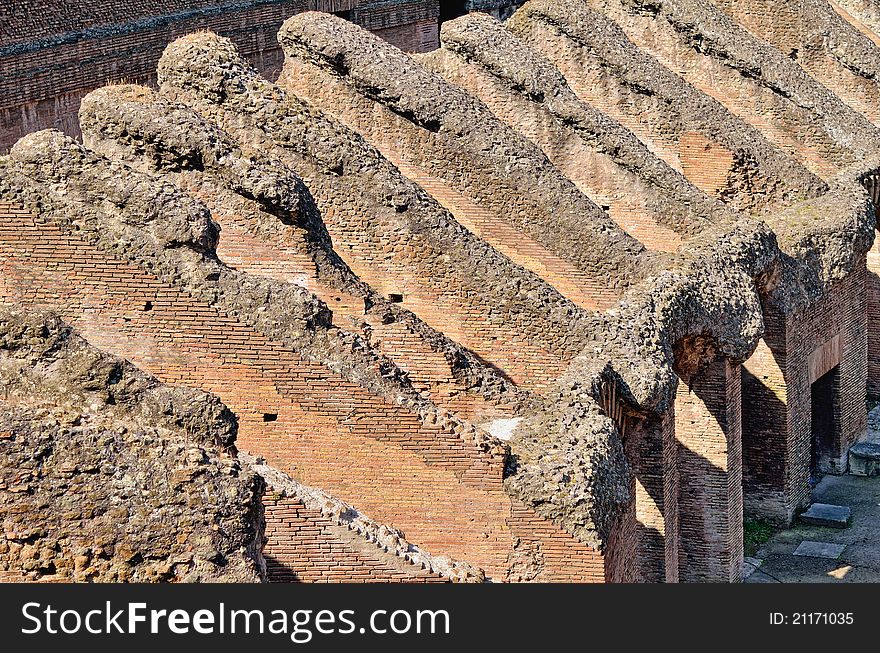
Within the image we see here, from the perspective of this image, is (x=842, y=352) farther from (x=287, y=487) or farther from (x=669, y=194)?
(x=287, y=487)

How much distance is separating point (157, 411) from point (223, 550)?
53.9 inches

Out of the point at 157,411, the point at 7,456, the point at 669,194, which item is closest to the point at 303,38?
the point at 669,194

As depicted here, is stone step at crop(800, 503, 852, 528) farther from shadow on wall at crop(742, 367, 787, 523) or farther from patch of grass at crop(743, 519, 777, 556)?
patch of grass at crop(743, 519, 777, 556)

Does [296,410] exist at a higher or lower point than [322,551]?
higher

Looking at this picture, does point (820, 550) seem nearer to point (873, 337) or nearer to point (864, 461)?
point (864, 461)

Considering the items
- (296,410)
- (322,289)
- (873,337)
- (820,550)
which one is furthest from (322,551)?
(873,337)

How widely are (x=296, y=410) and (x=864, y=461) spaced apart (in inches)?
392

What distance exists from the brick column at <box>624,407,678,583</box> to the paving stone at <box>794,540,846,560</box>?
234 cm

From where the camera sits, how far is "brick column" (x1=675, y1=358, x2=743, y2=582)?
15.9 m

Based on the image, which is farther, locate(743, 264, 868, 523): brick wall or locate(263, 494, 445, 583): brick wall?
locate(743, 264, 868, 523): brick wall

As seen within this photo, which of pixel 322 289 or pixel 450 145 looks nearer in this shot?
pixel 322 289

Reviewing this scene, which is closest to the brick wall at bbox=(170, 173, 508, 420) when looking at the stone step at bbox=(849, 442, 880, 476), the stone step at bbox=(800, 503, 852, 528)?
the stone step at bbox=(800, 503, 852, 528)

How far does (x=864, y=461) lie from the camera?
62.7ft

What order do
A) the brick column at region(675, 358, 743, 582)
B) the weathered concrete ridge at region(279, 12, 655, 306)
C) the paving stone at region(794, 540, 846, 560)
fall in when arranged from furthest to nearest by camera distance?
the paving stone at region(794, 540, 846, 560)
the brick column at region(675, 358, 743, 582)
the weathered concrete ridge at region(279, 12, 655, 306)
